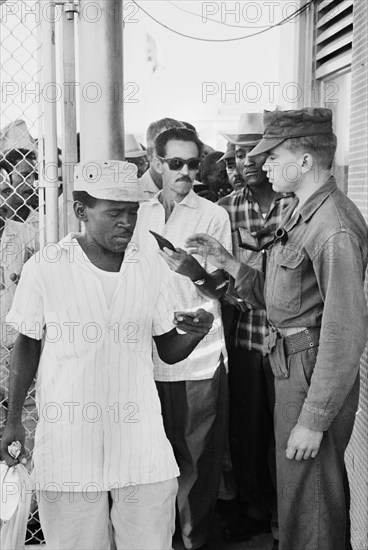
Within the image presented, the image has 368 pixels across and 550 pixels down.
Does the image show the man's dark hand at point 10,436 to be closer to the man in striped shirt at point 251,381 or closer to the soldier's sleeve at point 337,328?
the soldier's sleeve at point 337,328

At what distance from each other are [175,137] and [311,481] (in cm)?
178

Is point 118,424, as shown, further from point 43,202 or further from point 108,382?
point 43,202

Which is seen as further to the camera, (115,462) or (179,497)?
(179,497)

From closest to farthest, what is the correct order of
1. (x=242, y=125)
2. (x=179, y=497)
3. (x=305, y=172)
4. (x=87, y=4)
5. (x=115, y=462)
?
(x=115, y=462)
(x=305, y=172)
(x=87, y=4)
(x=179, y=497)
(x=242, y=125)

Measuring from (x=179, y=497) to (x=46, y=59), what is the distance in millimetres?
2049

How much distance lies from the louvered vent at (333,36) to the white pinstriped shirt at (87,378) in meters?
2.24

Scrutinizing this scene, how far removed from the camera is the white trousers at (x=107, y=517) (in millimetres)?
2596

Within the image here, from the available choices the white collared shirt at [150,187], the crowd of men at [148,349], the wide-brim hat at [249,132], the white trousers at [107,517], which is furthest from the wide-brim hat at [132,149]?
the white trousers at [107,517]

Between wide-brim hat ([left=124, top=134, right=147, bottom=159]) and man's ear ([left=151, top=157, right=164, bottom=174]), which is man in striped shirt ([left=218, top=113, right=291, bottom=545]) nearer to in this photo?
man's ear ([left=151, top=157, right=164, bottom=174])

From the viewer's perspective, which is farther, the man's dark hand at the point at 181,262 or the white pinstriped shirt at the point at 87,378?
the man's dark hand at the point at 181,262

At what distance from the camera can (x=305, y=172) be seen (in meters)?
2.81

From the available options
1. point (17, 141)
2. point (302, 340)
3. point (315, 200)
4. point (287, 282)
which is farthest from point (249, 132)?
point (302, 340)

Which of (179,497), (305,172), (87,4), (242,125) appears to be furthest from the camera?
(242,125)

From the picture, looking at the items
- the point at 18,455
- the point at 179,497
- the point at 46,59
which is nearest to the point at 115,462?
the point at 18,455
